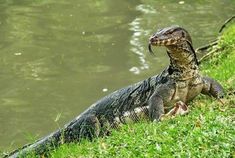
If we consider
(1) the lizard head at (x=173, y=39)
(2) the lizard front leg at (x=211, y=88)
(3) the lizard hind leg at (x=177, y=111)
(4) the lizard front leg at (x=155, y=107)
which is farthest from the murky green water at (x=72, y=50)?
(3) the lizard hind leg at (x=177, y=111)

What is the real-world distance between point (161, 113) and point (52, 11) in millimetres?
16652

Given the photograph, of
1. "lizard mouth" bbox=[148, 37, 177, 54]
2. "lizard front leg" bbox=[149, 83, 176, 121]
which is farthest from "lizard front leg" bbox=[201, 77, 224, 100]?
"lizard mouth" bbox=[148, 37, 177, 54]

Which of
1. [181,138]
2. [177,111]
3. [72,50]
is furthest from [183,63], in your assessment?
[72,50]

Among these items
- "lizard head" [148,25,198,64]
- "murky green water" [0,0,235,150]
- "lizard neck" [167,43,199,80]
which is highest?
"lizard head" [148,25,198,64]

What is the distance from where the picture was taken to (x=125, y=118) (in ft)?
26.4

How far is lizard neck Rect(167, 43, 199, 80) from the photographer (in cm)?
730

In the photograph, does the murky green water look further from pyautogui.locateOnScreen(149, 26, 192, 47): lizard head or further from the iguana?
pyautogui.locateOnScreen(149, 26, 192, 47): lizard head

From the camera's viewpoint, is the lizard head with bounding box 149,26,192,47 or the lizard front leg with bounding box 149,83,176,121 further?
the lizard front leg with bounding box 149,83,176,121

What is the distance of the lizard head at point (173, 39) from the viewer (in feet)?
22.6

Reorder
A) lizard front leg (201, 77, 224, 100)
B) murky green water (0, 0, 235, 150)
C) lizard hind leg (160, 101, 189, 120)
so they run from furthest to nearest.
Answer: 1. murky green water (0, 0, 235, 150)
2. lizard front leg (201, 77, 224, 100)
3. lizard hind leg (160, 101, 189, 120)

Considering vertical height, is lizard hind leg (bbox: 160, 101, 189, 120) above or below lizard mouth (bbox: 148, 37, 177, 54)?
below

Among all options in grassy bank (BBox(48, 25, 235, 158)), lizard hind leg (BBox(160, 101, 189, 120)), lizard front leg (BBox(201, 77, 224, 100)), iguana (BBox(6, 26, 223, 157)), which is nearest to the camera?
grassy bank (BBox(48, 25, 235, 158))

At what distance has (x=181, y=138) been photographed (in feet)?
18.0

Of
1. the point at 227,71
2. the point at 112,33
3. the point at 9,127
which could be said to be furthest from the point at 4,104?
the point at 227,71
